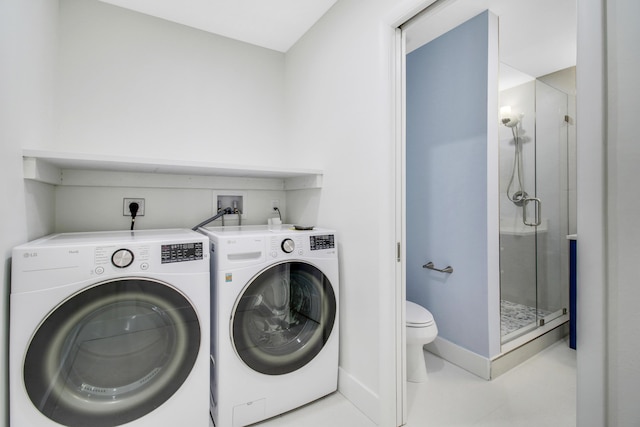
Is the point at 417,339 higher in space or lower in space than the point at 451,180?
lower

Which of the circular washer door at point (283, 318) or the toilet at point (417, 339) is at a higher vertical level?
the circular washer door at point (283, 318)

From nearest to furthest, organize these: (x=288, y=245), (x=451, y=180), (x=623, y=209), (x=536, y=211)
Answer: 1. (x=623, y=209)
2. (x=288, y=245)
3. (x=451, y=180)
4. (x=536, y=211)

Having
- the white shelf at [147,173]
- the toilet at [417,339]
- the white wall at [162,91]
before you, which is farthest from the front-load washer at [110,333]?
the toilet at [417,339]

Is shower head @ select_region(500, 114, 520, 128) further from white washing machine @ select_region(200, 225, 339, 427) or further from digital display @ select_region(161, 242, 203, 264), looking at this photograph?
digital display @ select_region(161, 242, 203, 264)

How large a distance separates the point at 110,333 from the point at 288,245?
814 mm

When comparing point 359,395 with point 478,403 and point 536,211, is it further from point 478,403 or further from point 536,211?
point 536,211

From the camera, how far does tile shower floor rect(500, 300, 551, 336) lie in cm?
222

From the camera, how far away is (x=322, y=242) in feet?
5.19

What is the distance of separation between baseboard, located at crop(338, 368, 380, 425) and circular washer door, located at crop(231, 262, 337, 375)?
0.26 metres

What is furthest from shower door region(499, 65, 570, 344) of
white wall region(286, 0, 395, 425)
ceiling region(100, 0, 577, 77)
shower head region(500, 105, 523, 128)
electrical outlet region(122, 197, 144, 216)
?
electrical outlet region(122, 197, 144, 216)

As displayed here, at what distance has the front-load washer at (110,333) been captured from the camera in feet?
3.29

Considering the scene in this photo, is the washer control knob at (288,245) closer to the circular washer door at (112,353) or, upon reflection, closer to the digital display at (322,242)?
the digital display at (322,242)

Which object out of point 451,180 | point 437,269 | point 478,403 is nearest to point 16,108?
point 451,180

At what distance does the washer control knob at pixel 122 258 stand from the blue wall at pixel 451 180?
6.30 feet
